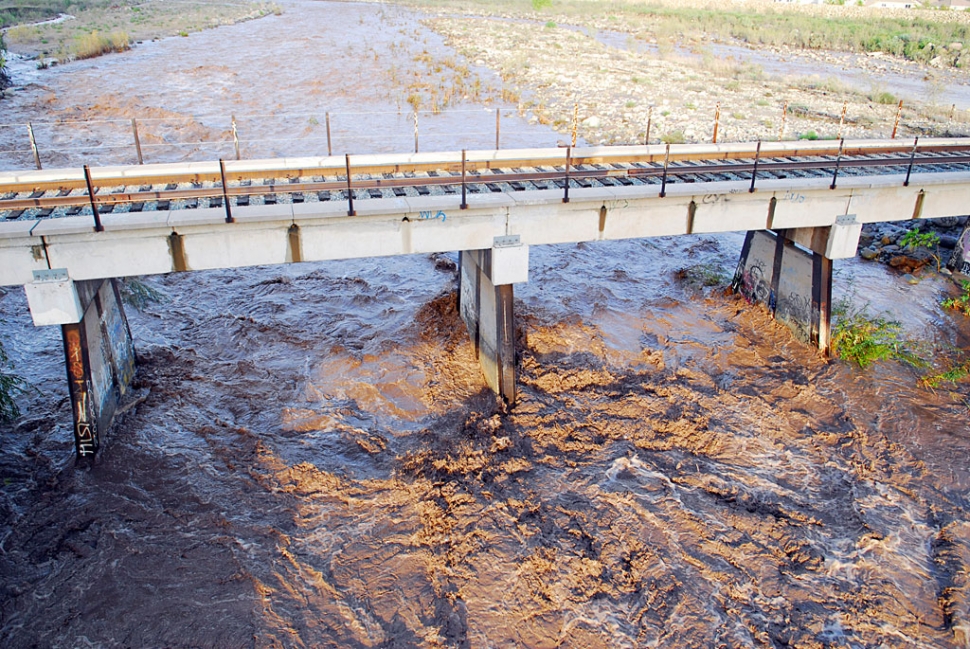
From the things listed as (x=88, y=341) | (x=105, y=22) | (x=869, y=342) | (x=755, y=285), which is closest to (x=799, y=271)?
(x=755, y=285)

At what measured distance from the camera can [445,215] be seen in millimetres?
11289

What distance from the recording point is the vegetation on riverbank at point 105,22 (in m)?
48.3

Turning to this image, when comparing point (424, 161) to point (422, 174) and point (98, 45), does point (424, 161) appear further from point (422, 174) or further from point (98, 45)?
point (98, 45)

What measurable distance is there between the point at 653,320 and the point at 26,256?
11.7 meters

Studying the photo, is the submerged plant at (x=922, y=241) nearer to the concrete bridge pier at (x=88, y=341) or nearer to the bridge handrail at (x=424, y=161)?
the bridge handrail at (x=424, y=161)

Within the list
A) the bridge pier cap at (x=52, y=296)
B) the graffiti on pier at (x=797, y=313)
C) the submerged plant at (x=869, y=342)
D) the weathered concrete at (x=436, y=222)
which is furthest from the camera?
the graffiti on pier at (x=797, y=313)

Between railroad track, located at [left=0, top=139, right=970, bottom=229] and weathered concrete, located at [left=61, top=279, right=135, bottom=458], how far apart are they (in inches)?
57.8

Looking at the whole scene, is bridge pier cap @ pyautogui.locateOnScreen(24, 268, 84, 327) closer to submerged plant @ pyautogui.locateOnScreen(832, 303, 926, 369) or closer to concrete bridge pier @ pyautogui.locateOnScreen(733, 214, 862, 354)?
concrete bridge pier @ pyautogui.locateOnScreen(733, 214, 862, 354)

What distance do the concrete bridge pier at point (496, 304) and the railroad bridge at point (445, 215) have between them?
0.04 m

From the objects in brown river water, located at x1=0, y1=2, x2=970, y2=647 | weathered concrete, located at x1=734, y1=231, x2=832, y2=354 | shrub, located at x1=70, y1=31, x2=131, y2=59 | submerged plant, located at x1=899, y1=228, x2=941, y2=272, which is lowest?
brown river water, located at x1=0, y1=2, x2=970, y2=647

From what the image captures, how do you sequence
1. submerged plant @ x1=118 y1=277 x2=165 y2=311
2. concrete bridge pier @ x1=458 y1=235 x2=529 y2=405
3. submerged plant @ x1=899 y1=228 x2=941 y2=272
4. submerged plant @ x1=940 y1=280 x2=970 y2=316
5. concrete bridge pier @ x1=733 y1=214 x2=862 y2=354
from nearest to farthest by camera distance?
concrete bridge pier @ x1=458 y1=235 x2=529 y2=405 → concrete bridge pier @ x1=733 y1=214 x2=862 y2=354 → submerged plant @ x1=118 y1=277 x2=165 y2=311 → submerged plant @ x1=940 y1=280 x2=970 y2=316 → submerged plant @ x1=899 y1=228 x2=941 y2=272

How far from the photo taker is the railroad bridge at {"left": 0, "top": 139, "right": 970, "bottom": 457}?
→ 10.3m

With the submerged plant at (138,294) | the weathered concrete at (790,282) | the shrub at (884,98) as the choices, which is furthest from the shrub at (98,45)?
the weathered concrete at (790,282)

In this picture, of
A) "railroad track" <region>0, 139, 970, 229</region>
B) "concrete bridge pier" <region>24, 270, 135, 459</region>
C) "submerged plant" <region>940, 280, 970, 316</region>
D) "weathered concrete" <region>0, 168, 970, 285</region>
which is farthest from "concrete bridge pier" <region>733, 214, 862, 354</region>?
"concrete bridge pier" <region>24, 270, 135, 459</region>
